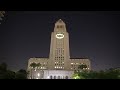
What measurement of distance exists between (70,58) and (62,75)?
785 cm

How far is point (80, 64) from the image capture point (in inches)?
2127

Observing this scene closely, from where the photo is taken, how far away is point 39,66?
169ft
